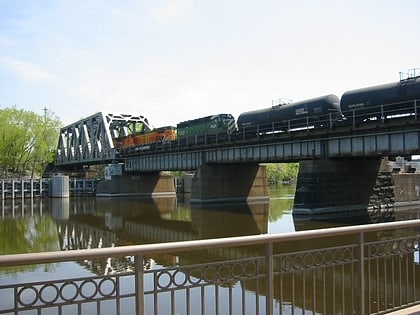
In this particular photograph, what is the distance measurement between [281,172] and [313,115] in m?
99.9

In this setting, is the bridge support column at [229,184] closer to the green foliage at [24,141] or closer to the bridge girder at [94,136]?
the bridge girder at [94,136]

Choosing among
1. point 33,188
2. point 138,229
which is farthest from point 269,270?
point 33,188

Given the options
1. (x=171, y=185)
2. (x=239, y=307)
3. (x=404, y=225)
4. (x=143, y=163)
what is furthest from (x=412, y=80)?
(x=171, y=185)

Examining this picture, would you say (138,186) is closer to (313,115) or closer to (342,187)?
(313,115)

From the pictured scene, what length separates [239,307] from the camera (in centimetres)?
1056

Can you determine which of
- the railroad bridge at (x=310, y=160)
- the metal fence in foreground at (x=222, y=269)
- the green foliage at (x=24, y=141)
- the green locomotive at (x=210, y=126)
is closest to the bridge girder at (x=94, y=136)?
the green foliage at (x=24, y=141)

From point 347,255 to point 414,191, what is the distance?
1870 inches

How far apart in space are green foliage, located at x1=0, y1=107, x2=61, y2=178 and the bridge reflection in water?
191 ft

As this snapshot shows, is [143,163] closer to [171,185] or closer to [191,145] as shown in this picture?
[171,185]

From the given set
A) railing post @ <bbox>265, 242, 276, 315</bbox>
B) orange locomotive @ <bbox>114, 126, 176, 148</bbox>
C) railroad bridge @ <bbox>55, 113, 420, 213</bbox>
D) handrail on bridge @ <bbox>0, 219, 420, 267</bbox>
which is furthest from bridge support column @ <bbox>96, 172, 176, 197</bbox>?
handrail on bridge @ <bbox>0, 219, 420, 267</bbox>

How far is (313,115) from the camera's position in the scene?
37.8m

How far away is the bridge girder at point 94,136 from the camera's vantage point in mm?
85581

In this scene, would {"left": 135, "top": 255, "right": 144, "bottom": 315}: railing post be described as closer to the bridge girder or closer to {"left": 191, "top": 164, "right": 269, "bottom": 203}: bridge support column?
{"left": 191, "top": 164, "right": 269, "bottom": 203}: bridge support column

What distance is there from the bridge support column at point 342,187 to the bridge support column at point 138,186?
140 feet
